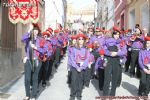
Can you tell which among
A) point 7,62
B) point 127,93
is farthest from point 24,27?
point 127,93

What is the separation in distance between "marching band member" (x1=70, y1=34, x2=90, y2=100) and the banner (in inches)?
181

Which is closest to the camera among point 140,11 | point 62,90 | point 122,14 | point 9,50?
point 62,90

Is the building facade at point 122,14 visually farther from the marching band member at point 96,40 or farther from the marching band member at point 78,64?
the marching band member at point 78,64

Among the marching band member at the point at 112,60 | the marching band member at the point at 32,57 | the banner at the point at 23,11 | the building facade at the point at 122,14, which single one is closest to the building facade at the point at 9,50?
the banner at the point at 23,11

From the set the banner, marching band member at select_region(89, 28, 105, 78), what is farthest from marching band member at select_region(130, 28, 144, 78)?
the banner

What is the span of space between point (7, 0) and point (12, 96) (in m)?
5.23

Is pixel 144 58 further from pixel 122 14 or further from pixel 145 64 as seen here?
pixel 122 14

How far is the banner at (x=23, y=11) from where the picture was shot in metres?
15.1

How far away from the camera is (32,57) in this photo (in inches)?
431

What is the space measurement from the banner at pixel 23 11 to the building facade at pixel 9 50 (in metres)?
0.40

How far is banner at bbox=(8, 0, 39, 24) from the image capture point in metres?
15.1

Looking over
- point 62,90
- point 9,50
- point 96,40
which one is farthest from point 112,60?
point 9,50

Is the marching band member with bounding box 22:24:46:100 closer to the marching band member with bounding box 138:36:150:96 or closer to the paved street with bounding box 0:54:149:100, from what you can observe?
the paved street with bounding box 0:54:149:100

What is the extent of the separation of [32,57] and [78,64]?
121 cm
